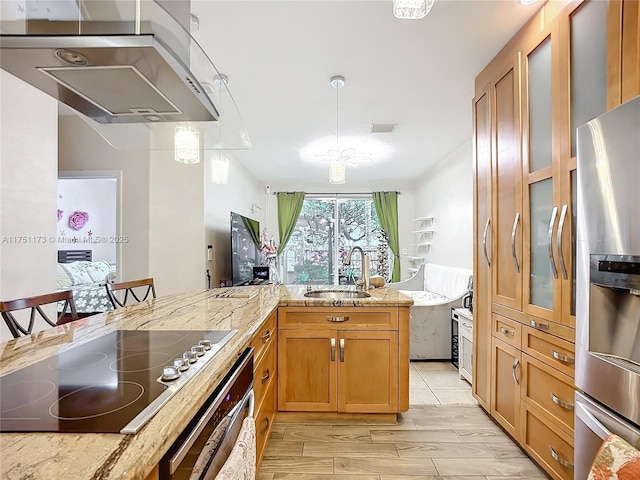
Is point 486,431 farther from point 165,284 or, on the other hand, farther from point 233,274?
point 165,284

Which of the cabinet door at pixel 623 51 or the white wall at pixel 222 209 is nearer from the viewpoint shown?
the cabinet door at pixel 623 51

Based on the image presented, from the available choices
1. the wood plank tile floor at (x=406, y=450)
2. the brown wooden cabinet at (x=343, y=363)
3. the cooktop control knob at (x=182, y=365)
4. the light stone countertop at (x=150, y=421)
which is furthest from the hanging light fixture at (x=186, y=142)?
the wood plank tile floor at (x=406, y=450)

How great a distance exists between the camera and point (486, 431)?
228 cm

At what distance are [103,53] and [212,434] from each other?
3.77 feet

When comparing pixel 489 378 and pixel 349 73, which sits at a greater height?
pixel 349 73

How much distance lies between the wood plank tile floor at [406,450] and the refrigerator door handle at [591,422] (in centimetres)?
79

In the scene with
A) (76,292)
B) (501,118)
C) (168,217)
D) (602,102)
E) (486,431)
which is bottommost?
(486,431)

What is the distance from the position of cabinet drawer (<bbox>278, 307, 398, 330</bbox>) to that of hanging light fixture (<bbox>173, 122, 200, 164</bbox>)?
1.19 meters

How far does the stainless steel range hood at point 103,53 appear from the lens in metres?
1.00

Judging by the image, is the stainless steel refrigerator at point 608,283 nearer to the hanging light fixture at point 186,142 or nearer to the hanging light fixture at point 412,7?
the hanging light fixture at point 412,7

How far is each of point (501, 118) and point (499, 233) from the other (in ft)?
2.53

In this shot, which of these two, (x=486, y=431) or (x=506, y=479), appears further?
(x=486, y=431)

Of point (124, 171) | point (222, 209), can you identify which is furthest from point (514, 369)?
point (124, 171)

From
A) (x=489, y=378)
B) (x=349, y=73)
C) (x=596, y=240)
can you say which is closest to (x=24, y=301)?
(x=596, y=240)
